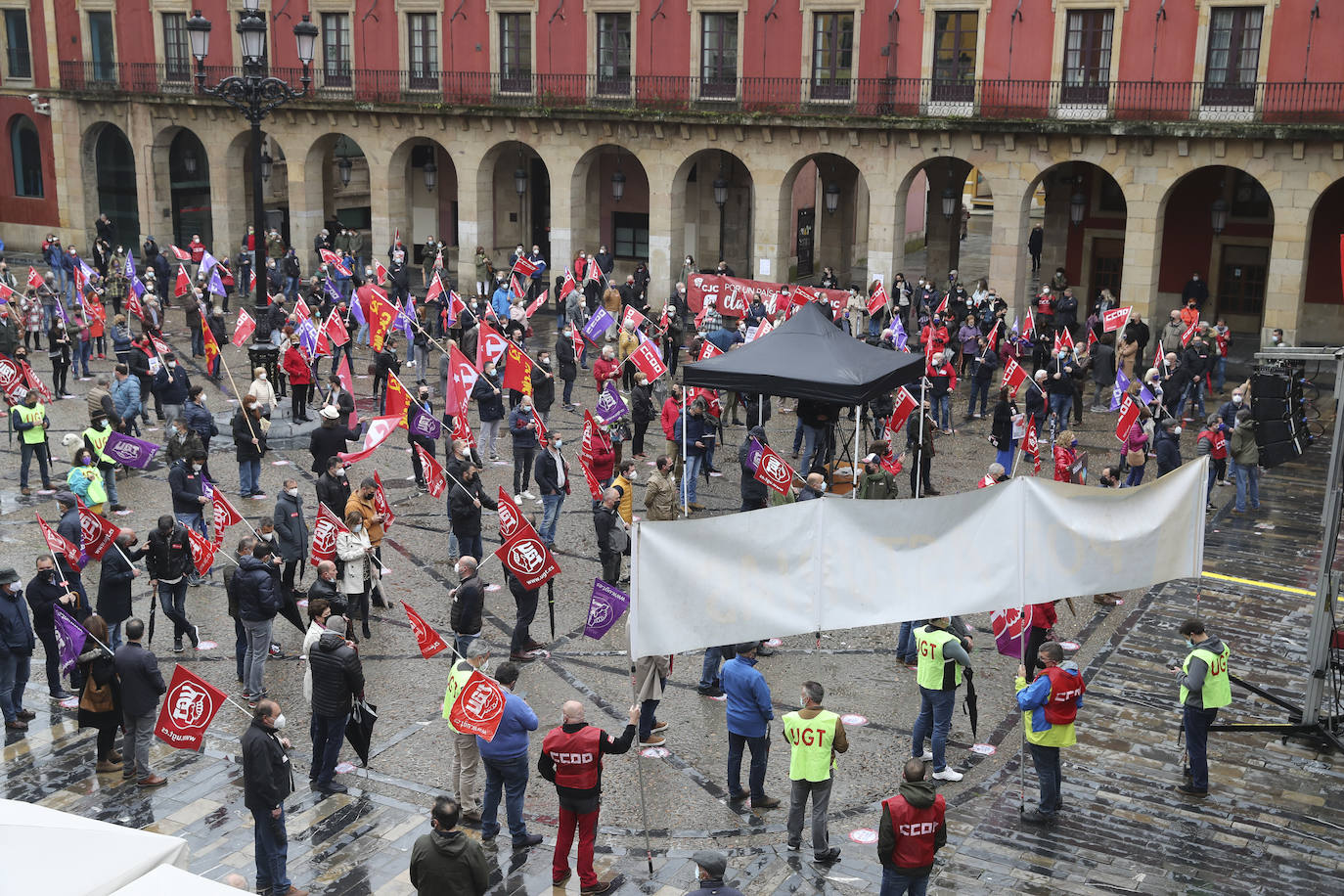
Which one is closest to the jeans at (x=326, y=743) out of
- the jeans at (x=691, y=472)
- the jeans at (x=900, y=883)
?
the jeans at (x=900, y=883)

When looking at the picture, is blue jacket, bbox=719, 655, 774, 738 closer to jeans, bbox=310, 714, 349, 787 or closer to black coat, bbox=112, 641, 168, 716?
jeans, bbox=310, 714, 349, 787

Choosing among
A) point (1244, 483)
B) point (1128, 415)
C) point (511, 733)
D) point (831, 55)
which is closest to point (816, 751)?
point (511, 733)

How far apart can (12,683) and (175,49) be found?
36.7 m

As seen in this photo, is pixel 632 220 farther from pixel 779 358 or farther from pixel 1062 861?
pixel 1062 861

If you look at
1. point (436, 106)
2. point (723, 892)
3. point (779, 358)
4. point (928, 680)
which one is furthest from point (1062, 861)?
point (436, 106)

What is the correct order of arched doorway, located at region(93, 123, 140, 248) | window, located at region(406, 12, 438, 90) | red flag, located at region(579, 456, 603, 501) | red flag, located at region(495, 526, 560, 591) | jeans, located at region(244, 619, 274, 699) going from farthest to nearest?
arched doorway, located at region(93, 123, 140, 248), window, located at region(406, 12, 438, 90), red flag, located at region(579, 456, 603, 501), red flag, located at region(495, 526, 560, 591), jeans, located at region(244, 619, 274, 699)

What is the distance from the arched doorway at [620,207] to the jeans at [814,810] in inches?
1278

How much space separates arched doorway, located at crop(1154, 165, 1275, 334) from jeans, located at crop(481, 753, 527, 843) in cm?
2850

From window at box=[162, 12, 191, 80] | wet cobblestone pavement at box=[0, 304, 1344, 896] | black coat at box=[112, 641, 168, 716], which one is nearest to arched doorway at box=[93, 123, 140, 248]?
window at box=[162, 12, 191, 80]

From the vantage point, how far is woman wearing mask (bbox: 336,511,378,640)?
14.7 metres

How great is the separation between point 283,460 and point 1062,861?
600 inches

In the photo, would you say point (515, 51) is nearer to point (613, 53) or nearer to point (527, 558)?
point (613, 53)

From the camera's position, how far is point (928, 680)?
38.4 ft

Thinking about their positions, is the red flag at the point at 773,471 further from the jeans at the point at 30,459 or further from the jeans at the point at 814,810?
the jeans at the point at 30,459
